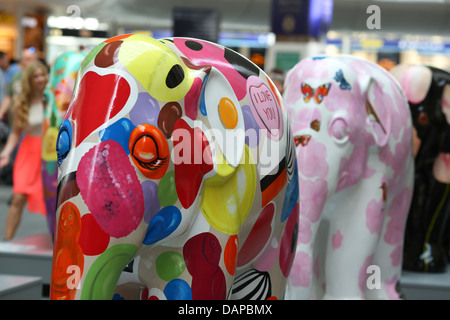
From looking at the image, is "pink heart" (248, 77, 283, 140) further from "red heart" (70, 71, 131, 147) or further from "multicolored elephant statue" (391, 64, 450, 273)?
"multicolored elephant statue" (391, 64, 450, 273)

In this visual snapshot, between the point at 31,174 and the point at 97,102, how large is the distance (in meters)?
4.13

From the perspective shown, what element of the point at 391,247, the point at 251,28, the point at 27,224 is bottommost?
the point at 27,224

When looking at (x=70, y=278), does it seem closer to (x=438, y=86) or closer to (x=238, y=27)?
(x=438, y=86)

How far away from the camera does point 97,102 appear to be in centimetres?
177

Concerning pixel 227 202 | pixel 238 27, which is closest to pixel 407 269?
pixel 227 202

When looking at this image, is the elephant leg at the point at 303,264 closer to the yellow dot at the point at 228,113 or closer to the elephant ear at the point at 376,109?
the elephant ear at the point at 376,109

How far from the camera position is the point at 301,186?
120 inches

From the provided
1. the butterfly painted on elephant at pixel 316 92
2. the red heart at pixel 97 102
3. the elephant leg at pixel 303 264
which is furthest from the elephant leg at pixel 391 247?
the red heart at pixel 97 102

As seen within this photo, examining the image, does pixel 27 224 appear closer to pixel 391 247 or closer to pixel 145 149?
pixel 391 247

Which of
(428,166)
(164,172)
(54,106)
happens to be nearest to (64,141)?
(164,172)

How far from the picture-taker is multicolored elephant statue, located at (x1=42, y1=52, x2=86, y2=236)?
4.48 m

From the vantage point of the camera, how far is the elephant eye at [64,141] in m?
1.80

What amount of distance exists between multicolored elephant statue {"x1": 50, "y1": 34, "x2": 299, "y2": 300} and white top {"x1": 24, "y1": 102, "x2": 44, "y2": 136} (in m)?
3.64

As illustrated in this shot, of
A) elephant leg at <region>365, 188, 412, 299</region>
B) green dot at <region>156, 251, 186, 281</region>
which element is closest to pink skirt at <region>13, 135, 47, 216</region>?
elephant leg at <region>365, 188, 412, 299</region>
